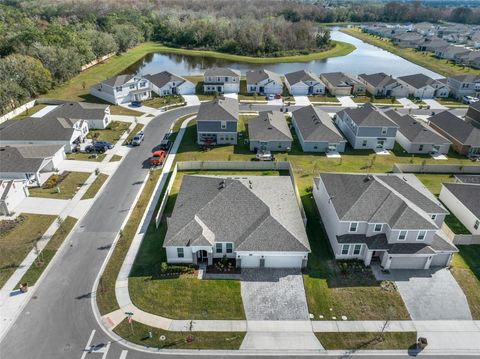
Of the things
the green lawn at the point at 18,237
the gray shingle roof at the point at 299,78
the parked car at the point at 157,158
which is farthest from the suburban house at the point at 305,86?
the green lawn at the point at 18,237

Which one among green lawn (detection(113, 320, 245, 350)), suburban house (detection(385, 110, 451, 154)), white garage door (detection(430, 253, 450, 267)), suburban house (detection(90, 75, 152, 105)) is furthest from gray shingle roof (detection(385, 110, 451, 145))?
suburban house (detection(90, 75, 152, 105))

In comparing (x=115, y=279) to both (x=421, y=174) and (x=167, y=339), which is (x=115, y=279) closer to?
(x=167, y=339)

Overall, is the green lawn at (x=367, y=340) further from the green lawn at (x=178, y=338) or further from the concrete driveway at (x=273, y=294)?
the green lawn at (x=178, y=338)

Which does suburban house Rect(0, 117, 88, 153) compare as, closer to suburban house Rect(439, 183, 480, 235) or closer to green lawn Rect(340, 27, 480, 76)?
suburban house Rect(439, 183, 480, 235)

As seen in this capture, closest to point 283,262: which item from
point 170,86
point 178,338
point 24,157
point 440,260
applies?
point 178,338

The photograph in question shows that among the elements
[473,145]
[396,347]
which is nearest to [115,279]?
[396,347]

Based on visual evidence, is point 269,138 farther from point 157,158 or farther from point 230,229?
point 230,229
